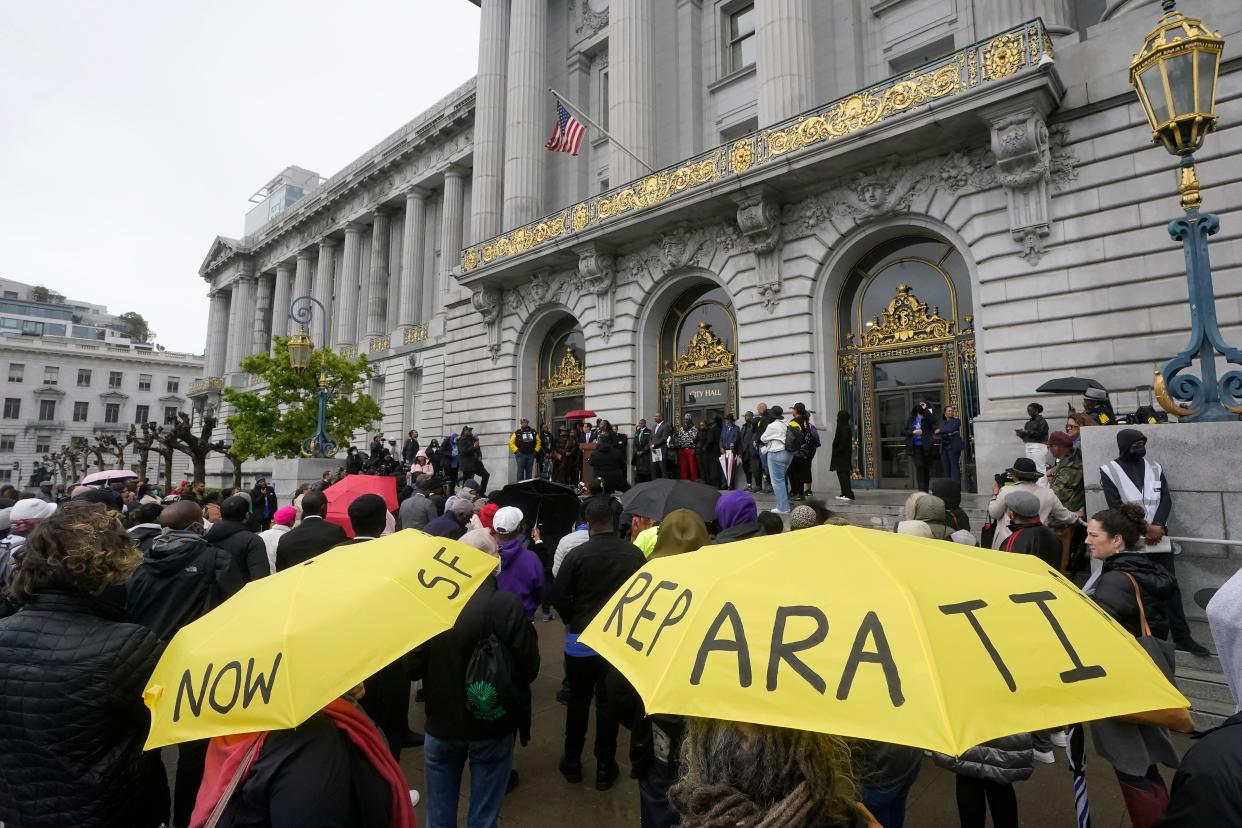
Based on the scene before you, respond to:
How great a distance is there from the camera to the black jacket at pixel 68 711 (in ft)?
7.52

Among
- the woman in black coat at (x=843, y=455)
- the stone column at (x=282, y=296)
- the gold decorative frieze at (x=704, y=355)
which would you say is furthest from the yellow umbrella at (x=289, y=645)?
the stone column at (x=282, y=296)

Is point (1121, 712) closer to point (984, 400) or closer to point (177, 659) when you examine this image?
point (177, 659)

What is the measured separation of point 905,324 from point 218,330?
220ft

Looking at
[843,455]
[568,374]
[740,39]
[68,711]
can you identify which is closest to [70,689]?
[68,711]

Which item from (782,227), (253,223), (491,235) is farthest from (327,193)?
(782,227)

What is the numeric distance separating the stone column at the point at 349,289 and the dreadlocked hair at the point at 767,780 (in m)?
45.9

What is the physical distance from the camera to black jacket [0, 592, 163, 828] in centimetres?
229

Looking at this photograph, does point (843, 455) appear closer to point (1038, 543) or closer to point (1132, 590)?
point (1038, 543)

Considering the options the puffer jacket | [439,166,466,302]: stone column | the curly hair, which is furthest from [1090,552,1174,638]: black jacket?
[439,166,466,302]: stone column

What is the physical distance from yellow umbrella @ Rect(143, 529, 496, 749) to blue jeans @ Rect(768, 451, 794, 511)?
10.2 meters

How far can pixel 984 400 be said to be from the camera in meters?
13.2

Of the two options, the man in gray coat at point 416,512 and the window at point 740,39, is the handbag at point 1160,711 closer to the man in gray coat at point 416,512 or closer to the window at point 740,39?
the man in gray coat at point 416,512

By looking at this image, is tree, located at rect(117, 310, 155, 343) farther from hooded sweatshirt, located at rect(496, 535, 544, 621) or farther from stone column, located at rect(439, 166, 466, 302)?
hooded sweatshirt, located at rect(496, 535, 544, 621)

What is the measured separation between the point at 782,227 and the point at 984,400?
6.74m
